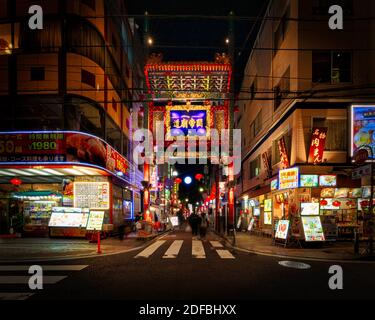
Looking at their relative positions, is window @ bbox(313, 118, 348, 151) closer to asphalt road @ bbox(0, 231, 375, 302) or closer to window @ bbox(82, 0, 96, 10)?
asphalt road @ bbox(0, 231, 375, 302)

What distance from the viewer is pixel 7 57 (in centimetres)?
2286

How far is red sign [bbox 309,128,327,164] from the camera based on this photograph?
19219 millimetres

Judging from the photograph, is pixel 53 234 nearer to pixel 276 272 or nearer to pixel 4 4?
pixel 4 4

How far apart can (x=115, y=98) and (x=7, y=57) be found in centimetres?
1012

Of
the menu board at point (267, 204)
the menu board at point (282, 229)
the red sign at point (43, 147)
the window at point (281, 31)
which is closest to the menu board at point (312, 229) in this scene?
the menu board at point (282, 229)

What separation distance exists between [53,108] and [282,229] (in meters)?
15.5

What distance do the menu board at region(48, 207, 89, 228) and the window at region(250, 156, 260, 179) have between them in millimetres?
16524

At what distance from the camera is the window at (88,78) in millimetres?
23062

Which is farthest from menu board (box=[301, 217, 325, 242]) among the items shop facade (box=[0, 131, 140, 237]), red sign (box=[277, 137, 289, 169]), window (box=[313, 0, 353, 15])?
shop facade (box=[0, 131, 140, 237])

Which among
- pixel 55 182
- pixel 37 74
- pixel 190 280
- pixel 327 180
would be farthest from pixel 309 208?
pixel 37 74

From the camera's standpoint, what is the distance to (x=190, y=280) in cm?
1000

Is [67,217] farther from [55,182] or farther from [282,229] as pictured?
[282,229]

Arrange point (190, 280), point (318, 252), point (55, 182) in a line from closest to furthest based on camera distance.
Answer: point (190, 280) < point (318, 252) < point (55, 182)

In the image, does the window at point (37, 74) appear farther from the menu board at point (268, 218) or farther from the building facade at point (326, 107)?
the menu board at point (268, 218)
